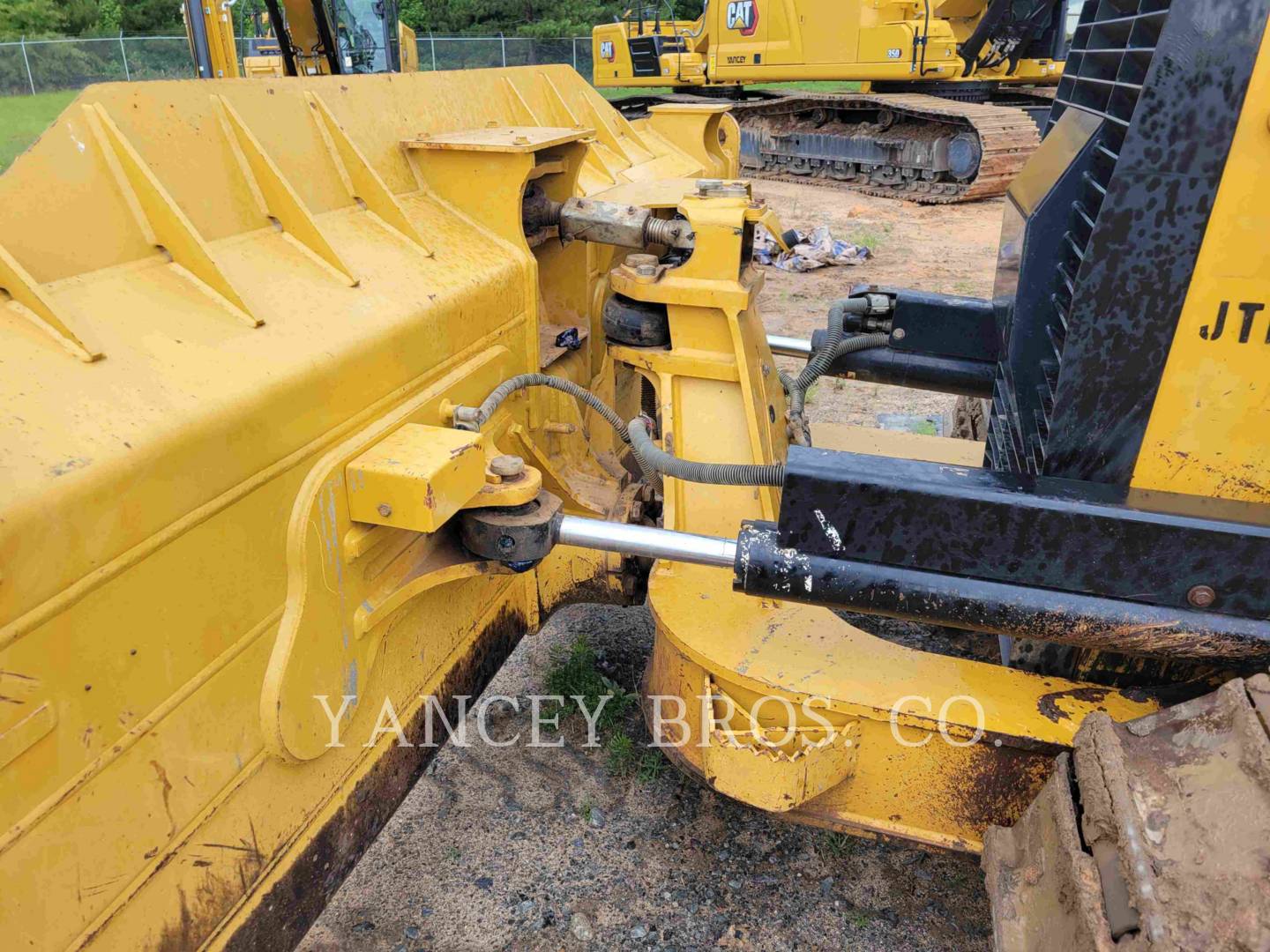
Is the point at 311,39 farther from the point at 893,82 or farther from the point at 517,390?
the point at 893,82

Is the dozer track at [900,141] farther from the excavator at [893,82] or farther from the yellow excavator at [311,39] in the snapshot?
the yellow excavator at [311,39]

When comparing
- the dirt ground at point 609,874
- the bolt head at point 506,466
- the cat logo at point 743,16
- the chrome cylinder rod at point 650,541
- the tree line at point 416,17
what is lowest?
the dirt ground at point 609,874

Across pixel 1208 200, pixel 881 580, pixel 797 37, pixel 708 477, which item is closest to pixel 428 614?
pixel 708 477

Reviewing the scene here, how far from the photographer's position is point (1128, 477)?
1.68 metres

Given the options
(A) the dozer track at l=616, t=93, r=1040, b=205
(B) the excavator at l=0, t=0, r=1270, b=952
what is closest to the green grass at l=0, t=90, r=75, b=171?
(A) the dozer track at l=616, t=93, r=1040, b=205

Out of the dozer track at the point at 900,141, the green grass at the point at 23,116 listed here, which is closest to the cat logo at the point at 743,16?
the dozer track at the point at 900,141

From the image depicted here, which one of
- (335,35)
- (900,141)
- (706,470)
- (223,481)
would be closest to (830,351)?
(706,470)

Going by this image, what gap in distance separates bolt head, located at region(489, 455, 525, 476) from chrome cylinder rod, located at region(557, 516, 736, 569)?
15cm

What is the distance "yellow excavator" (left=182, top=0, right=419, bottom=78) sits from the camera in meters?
5.11

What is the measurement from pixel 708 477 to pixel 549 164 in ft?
3.26

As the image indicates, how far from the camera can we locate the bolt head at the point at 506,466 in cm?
200

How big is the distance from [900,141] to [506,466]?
1099 cm

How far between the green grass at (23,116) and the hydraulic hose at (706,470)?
1388cm

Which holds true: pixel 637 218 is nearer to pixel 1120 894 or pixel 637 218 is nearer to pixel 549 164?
pixel 549 164
